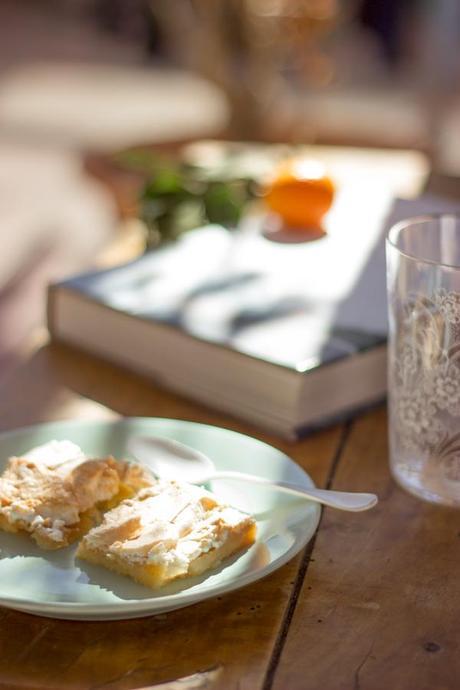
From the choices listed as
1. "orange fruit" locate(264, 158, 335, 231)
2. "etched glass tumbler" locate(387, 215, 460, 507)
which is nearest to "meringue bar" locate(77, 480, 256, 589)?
"etched glass tumbler" locate(387, 215, 460, 507)

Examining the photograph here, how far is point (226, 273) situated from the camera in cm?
103

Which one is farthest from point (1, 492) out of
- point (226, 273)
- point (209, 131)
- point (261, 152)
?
point (209, 131)

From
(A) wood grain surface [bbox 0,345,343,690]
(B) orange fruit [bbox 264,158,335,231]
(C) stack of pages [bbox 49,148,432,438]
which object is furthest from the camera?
(B) orange fruit [bbox 264,158,335,231]

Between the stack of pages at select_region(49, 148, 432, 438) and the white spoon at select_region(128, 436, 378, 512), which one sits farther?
the stack of pages at select_region(49, 148, 432, 438)

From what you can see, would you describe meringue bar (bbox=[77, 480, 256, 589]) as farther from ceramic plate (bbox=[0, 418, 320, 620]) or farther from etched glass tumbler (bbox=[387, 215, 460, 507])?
etched glass tumbler (bbox=[387, 215, 460, 507])

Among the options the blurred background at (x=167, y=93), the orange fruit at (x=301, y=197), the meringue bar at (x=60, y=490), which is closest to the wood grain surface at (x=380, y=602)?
the meringue bar at (x=60, y=490)

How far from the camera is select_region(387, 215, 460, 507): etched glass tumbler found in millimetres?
708

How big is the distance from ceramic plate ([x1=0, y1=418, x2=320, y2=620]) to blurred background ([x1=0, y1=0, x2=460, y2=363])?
43 centimetres

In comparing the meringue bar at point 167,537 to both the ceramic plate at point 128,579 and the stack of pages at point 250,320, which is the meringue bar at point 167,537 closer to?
the ceramic plate at point 128,579

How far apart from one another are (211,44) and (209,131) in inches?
13.9

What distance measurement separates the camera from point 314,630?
619 millimetres

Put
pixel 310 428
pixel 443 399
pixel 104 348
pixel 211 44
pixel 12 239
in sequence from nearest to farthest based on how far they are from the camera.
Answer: pixel 443 399 < pixel 310 428 < pixel 104 348 < pixel 211 44 < pixel 12 239

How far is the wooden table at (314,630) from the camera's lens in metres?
A: 0.58

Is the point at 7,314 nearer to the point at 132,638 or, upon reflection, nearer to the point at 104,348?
the point at 104,348
